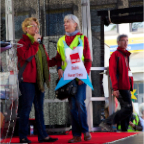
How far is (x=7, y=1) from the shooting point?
3920 millimetres

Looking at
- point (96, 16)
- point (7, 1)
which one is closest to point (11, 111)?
point (7, 1)

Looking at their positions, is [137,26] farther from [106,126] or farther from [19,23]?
[19,23]

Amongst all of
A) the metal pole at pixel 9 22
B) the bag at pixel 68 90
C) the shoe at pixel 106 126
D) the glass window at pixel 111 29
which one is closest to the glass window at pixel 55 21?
the metal pole at pixel 9 22

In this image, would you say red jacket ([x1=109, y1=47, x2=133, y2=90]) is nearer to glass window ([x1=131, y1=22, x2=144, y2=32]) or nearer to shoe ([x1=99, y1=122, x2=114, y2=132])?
glass window ([x1=131, y1=22, x2=144, y2=32])

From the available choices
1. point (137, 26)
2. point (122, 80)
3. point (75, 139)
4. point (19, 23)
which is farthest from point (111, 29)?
point (75, 139)

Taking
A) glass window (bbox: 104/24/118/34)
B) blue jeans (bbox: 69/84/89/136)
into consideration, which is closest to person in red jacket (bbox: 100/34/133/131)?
glass window (bbox: 104/24/118/34)

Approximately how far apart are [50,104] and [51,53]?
62 centimetres

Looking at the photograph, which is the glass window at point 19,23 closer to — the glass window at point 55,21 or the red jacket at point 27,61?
the glass window at point 55,21

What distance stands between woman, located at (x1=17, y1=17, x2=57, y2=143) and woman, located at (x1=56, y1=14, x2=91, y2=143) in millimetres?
221

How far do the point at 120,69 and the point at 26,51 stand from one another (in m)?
1.27

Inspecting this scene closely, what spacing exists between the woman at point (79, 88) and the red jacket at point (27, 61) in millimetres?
341

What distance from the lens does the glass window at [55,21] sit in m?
3.96

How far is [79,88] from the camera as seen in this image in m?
3.23

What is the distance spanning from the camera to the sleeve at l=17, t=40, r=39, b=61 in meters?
3.09
